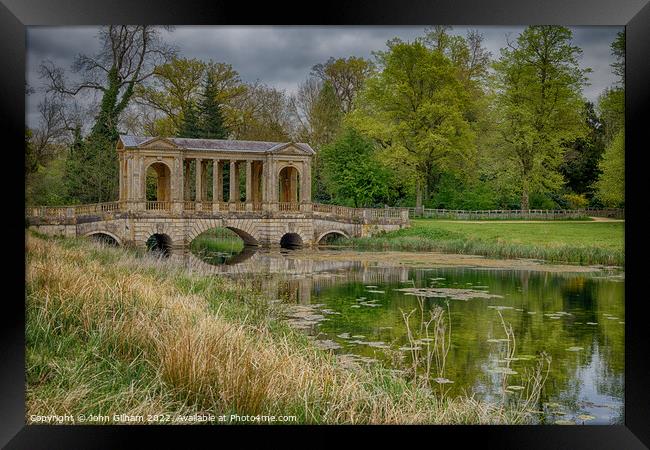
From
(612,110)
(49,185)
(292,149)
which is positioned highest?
(612,110)

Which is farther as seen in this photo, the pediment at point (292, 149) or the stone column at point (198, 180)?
the stone column at point (198, 180)

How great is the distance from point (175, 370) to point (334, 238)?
118 inches

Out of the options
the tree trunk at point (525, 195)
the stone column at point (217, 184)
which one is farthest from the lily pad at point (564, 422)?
the stone column at point (217, 184)

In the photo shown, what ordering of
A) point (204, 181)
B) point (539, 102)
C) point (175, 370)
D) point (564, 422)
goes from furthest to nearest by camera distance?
point (204, 181)
point (539, 102)
point (564, 422)
point (175, 370)

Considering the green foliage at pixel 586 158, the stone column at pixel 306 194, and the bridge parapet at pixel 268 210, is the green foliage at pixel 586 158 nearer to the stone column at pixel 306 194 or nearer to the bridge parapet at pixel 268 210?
the bridge parapet at pixel 268 210

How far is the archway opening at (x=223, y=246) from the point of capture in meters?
7.71

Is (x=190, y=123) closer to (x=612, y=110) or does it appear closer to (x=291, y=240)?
(x=291, y=240)

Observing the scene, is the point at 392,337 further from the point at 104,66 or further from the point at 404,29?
the point at 104,66

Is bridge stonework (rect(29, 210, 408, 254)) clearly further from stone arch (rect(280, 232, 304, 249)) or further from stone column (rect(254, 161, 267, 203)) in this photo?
stone column (rect(254, 161, 267, 203))

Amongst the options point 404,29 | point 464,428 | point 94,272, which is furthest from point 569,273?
point 94,272

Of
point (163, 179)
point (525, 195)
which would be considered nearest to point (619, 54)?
point (525, 195)

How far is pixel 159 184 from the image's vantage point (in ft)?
25.1

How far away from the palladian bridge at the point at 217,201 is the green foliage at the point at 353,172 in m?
0.17

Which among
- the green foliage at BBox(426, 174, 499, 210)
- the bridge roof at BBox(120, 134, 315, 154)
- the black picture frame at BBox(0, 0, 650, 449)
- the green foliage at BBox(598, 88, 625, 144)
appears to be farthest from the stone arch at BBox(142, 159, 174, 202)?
the green foliage at BBox(598, 88, 625, 144)
